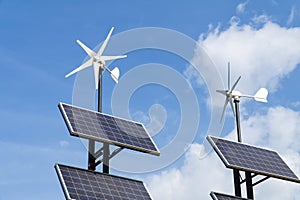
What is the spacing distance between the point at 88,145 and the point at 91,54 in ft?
16.8

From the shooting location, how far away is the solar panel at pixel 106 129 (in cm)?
2208

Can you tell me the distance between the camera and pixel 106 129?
23188 millimetres

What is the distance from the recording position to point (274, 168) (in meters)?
26.2

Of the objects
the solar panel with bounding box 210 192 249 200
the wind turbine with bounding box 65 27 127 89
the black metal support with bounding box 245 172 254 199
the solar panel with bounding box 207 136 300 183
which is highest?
the wind turbine with bounding box 65 27 127 89

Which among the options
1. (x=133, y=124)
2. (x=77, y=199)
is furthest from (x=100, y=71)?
(x=77, y=199)

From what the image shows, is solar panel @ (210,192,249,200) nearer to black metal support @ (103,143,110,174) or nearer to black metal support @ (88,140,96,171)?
black metal support @ (103,143,110,174)

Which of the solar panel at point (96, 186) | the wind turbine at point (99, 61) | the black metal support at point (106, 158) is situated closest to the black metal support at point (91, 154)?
the black metal support at point (106, 158)

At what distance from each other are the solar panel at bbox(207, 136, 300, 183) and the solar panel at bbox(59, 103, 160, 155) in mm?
3058

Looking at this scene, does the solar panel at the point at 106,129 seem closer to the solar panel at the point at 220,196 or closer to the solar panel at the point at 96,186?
the solar panel at the point at 96,186

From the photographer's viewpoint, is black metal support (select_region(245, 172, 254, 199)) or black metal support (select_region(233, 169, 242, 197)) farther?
black metal support (select_region(245, 172, 254, 199))

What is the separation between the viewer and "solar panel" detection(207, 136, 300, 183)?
81.9ft

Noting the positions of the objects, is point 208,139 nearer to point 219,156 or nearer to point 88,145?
point 219,156

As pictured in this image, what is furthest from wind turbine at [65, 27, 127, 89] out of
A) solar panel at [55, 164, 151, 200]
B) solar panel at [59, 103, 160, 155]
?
solar panel at [55, 164, 151, 200]

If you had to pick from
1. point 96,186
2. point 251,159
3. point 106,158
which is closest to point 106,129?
point 106,158
